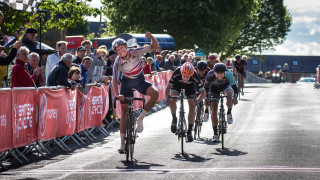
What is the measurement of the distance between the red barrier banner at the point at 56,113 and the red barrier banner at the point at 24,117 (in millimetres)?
266

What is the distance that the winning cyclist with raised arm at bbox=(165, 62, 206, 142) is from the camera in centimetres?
1299

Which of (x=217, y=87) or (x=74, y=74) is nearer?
(x=217, y=87)

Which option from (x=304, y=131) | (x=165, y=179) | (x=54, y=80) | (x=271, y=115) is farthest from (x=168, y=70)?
(x=165, y=179)

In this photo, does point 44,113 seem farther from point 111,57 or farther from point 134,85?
point 111,57

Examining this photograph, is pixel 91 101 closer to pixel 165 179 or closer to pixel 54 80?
pixel 54 80

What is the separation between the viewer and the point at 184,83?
13.4 m

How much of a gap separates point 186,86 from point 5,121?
164 inches

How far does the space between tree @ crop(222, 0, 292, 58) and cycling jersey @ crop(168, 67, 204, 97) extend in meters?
62.5

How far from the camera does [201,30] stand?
49938 mm

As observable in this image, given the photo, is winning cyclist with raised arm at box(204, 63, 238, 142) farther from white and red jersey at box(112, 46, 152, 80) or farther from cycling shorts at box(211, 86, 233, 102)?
white and red jersey at box(112, 46, 152, 80)

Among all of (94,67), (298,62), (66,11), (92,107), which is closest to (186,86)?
(92,107)

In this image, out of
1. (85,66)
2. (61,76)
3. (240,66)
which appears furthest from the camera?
(240,66)

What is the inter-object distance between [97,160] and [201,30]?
39.2 metres

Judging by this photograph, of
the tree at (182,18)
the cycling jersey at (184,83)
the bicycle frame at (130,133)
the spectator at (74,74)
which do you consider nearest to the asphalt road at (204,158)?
the bicycle frame at (130,133)
